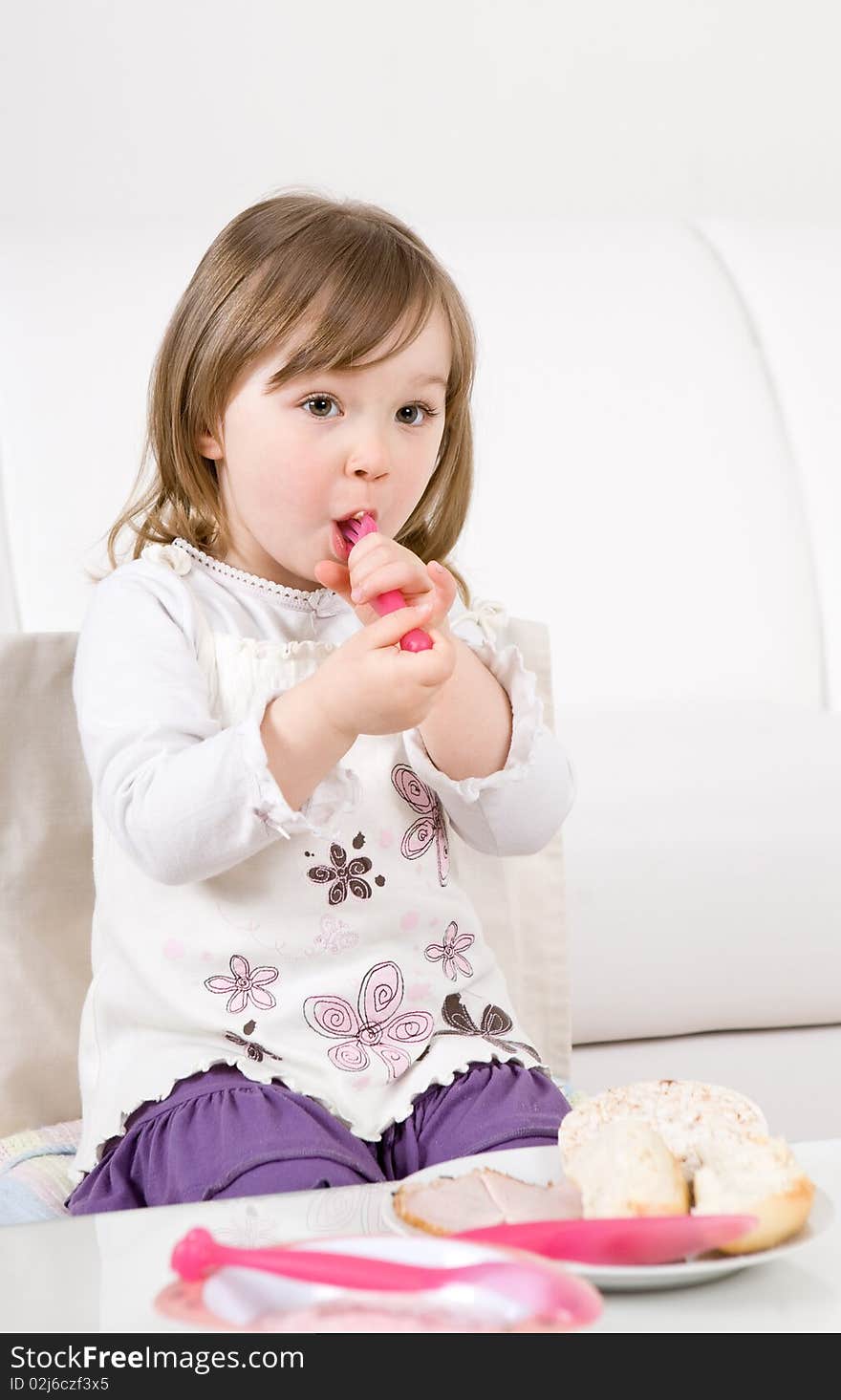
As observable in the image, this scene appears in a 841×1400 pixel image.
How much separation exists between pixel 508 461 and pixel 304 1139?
0.97 metres

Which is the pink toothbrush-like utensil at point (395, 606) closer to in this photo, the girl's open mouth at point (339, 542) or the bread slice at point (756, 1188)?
the girl's open mouth at point (339, 542)

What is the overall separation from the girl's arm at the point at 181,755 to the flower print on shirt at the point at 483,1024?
14 centimetres

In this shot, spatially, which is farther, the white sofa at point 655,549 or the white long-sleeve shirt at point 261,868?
the white sofa at point 655,549

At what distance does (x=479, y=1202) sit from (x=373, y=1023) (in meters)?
0.33

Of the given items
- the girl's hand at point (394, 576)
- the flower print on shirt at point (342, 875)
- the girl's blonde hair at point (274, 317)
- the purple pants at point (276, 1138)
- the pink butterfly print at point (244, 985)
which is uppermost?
the girl's blonde hair at point (274, 317)

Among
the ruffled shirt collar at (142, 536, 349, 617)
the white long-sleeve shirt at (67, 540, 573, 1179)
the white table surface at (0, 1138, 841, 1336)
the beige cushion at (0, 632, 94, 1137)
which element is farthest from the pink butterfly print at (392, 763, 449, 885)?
the white table surface at (0, 1138, 841, 1336)

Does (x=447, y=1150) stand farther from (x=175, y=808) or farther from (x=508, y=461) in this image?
(x=508, y=461)

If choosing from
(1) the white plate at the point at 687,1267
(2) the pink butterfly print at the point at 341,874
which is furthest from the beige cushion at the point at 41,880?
(1) the white plate at the point at 687,1267

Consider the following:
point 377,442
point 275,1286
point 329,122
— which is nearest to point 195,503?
point 377,442

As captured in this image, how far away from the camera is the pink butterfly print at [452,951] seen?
3.02 feet

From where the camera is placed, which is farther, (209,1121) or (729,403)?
(729,403)

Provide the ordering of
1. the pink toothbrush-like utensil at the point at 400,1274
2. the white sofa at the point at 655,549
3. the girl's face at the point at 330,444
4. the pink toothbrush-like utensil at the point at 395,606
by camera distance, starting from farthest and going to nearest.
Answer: the white sofa at the point at 655,549 < the girl's face at the point at 330,444 < the pink toothbrush-like utensil at the point at 395,606 < the pink toothbrush-like utensil at the point at 400,1274

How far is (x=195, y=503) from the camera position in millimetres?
999

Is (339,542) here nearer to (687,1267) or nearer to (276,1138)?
(276,1138)
